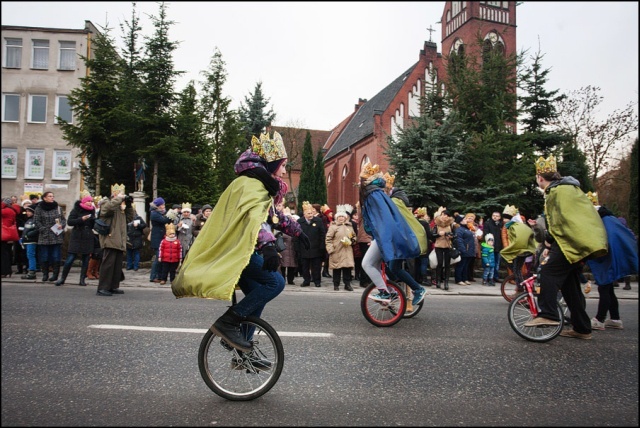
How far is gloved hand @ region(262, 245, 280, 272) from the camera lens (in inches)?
151

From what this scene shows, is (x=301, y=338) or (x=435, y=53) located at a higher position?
(x=435, y=53)

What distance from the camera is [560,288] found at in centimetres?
577

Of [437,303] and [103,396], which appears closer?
[103,396]

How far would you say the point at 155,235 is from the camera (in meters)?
13.2

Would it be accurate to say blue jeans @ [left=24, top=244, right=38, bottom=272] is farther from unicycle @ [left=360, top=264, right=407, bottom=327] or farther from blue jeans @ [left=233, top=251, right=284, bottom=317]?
blue jeans @ [left=233, top=251, right=284, bottom=317]

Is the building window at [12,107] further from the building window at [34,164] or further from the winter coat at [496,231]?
the winter coat at [496,231]

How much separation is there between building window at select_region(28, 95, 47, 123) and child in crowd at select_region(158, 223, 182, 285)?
3293cm

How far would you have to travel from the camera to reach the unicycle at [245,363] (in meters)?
3.78

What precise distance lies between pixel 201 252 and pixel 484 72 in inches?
866

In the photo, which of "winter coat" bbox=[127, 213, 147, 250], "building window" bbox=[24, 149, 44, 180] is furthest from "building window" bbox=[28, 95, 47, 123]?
"winter coat" bbox=[127, 213, 147, 250]

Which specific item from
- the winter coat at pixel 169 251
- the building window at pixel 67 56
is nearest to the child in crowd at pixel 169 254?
the winter coat at pixel 169 251

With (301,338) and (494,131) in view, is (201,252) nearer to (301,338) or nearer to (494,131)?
(301,338)

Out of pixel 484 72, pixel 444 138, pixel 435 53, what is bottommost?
pixel 444 138

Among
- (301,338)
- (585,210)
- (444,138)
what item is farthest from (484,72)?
(301,338)
